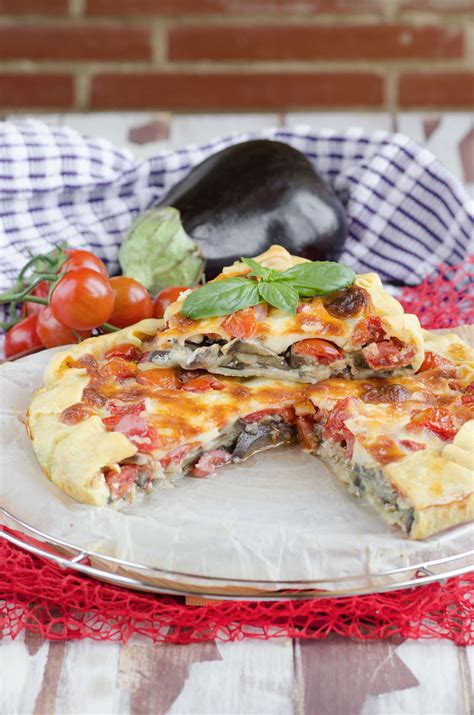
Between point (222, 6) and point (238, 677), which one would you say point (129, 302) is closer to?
point (238, 677)

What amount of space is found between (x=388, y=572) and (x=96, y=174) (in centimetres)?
322

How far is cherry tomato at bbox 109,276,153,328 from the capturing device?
163 inches

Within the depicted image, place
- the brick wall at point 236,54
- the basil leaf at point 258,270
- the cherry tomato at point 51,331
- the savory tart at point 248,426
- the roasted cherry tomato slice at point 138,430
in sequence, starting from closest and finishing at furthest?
the savory tart at point 248,426 < the roasted cherry tomato slice at point 138,430 < the basil leaf at point 258,270 < the cherry tomato at point 51,331 < the brick wall at point 236,54

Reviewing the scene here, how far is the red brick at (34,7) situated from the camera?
6617mm

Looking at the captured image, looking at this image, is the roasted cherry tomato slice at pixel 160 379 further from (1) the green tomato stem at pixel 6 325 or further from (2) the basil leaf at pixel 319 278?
(1) the green tomato stem at pixel 6 325

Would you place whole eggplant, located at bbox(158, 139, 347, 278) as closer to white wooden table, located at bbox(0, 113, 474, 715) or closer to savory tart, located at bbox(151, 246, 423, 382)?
savory tart, located at bbox(151, 246, 423, 382)

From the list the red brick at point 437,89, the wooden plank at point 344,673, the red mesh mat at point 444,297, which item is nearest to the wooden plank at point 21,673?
the wooden plank at point 344,673

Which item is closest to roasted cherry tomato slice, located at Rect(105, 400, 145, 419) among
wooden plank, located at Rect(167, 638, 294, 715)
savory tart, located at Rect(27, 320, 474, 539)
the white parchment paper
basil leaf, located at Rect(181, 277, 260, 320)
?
savory tart, located at Rect(27, 320, 474, 539)

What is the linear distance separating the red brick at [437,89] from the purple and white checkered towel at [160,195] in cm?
202

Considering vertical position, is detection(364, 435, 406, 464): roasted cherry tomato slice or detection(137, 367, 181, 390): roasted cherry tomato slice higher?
detection(364, 435, 406, 464): roasted cherry tomato slice

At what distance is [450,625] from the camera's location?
107 inches

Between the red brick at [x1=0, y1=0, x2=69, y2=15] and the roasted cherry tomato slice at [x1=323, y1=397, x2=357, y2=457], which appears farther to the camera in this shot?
the red brick at [x1=0, y1=0, x2=69, y2=15]

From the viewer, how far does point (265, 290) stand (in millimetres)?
3482

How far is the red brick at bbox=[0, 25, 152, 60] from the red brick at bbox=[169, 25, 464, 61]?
27 centimetres
